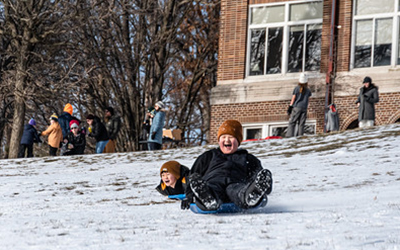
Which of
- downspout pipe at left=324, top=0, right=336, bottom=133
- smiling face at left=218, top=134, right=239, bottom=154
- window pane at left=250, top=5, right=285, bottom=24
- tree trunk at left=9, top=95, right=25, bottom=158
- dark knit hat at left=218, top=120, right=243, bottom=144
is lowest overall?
tree trunk at left=9, top=95, right=25, bottom=158

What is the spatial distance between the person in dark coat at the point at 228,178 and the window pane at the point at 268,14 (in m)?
18.4

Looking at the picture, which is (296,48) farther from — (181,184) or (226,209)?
(226,209)

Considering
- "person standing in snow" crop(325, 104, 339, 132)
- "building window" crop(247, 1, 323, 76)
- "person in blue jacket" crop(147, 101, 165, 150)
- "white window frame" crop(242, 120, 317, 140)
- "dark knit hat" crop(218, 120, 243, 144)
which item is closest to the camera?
"dark knit hat" crop(218, 120, 243, 144)

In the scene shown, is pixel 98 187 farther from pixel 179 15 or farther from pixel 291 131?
pixel 179 15

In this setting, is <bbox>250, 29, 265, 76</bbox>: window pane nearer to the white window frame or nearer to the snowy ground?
the white window frame

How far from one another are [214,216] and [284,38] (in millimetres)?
19176

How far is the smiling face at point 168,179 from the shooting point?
31.5 ft

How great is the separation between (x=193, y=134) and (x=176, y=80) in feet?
7.98

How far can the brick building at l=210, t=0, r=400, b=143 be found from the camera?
1022 inches

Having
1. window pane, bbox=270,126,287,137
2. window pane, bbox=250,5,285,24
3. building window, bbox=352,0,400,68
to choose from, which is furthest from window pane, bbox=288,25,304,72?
window pane, bbox=270,126,287,137

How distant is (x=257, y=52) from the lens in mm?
27578

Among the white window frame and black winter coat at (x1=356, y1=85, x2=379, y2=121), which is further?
the white window frame

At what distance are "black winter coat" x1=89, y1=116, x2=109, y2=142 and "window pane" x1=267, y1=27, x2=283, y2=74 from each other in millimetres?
7555

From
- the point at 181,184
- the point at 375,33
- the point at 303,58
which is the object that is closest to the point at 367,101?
the point at 375,33
